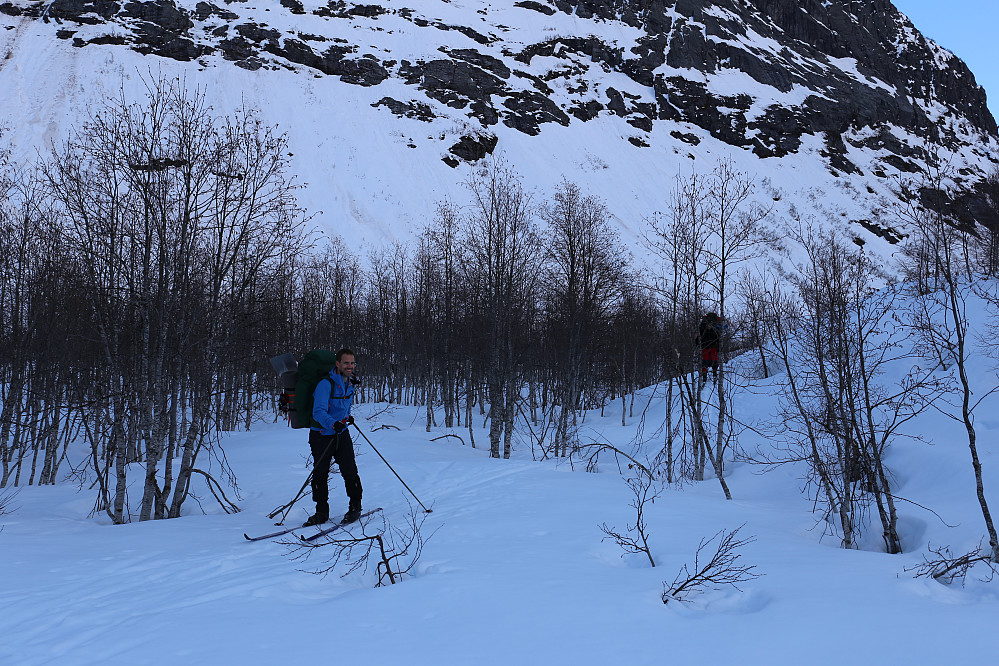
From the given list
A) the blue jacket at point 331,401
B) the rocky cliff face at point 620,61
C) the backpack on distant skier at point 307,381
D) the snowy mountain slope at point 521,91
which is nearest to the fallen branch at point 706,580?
the blue jacket at point 331,401

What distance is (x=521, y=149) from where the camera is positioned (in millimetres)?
60031

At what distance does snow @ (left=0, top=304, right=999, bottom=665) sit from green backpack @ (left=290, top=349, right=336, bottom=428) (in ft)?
4.73

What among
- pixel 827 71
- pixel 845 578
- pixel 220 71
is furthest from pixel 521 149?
pixel 827 71

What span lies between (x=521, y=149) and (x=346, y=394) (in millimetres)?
56929

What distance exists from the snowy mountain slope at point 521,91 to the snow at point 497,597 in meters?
37.3

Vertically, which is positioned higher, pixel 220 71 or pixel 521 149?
pixel 220 71

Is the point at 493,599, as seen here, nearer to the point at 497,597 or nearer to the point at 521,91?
the point at 497,597

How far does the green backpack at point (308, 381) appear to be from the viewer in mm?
7172

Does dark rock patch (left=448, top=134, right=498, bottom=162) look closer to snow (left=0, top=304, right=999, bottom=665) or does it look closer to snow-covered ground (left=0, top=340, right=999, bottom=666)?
snow (left=0, top=304, right=999, bottom=665)

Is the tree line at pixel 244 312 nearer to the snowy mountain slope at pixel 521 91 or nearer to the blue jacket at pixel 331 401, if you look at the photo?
the blue jacket at pixel 331 401

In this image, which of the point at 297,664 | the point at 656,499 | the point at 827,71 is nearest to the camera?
the point at 297,664

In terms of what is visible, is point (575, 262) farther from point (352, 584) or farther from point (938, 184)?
point (352, 584)

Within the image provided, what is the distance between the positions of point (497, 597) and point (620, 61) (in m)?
94.9

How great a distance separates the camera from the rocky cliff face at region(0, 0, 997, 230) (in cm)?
6512
